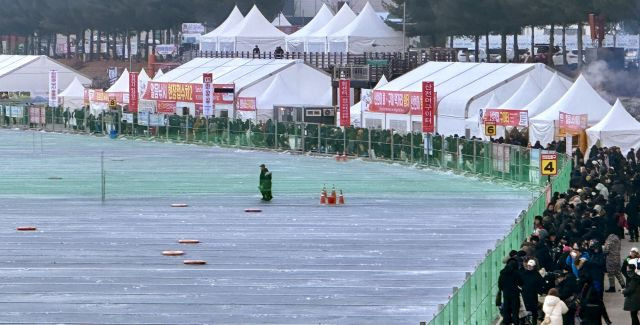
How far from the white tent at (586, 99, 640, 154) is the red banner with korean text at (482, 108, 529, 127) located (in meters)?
4.42

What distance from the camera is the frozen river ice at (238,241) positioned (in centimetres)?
2839

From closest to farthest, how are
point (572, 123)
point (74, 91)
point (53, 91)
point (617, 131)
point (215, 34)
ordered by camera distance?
1. point (617, 131)
2. point (572, 123)
3. point (53, 91)
4. point (74, 91)
5. point (215, 34)

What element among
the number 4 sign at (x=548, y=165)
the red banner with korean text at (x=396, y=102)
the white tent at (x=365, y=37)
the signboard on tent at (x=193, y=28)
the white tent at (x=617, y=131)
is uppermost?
the signboard on tent at (x=193, y=28)

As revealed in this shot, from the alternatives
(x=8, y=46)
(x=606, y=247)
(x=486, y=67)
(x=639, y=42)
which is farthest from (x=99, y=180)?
(x=8, y=46)

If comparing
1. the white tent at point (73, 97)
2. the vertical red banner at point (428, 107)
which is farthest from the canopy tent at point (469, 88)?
the white tent at point (73, 97)

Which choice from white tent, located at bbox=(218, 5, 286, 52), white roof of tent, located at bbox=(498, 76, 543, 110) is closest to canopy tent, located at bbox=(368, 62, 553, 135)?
white roof of tent, located at bbox=(498, 76, 543, 110)

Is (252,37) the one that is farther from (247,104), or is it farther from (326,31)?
(247,104)

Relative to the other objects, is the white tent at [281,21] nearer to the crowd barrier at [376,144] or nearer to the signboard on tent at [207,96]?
the crowd barrier at [376,144]

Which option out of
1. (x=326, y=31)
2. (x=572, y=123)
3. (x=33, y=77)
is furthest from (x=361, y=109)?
(x=33, y=77)

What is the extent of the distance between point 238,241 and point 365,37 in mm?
53538

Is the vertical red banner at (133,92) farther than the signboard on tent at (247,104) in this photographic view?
Yes

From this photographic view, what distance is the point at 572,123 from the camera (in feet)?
168

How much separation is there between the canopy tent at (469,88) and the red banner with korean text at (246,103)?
28.9ft

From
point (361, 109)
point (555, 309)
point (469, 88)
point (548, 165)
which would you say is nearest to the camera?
point (555, 309)
